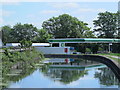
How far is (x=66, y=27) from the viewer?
5981cm

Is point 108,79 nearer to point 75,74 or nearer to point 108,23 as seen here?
point 75,74

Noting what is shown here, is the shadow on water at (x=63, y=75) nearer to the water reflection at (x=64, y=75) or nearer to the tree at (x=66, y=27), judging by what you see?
the water reflection at (x=64, y=75)

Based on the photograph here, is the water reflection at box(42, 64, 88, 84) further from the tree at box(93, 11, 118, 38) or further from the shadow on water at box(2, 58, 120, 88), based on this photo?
the tree at box(93, 11, 118, 38)

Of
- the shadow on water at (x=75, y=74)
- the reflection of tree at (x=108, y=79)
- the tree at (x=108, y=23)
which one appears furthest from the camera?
the tree at (x=108, y=23)

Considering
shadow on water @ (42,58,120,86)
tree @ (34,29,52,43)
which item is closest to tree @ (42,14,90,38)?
tree @ (34,29,52,43)

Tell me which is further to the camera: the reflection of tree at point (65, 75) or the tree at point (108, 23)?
the tree at point (108, 23)

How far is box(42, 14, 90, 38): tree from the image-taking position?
59.0m

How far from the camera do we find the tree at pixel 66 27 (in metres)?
59.0

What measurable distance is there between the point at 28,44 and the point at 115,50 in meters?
18.2

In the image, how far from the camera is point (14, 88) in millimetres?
15047

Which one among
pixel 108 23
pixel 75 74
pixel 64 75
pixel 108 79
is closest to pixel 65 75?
pixel 64 75

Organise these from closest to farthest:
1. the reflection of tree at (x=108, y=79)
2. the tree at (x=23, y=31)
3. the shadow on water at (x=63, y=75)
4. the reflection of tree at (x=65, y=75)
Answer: the reflection of tree at (x=108, y=79) < the shadow on water at (x=63, y=75) < the reflection of tree at (x=65, y=75) < the tree at (x=23, y=31)

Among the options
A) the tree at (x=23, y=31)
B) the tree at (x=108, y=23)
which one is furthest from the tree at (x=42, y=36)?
the tree at (x=108, y=23)

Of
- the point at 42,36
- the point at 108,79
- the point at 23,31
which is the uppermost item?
the point at 23,31
